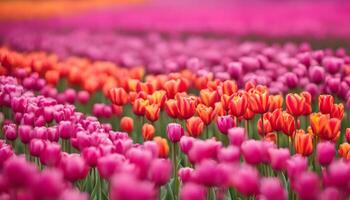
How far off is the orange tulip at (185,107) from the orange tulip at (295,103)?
522 millimetres

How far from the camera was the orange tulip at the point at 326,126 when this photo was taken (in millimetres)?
2660

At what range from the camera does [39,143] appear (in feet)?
8.17

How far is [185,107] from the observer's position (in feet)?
9.79

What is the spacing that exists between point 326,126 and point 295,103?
35 cm

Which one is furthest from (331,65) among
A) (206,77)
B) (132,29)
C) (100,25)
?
(100,25)

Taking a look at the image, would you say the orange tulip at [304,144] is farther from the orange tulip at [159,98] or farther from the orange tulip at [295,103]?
the orange tulip at [159,98]

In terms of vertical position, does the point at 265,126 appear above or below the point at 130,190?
below

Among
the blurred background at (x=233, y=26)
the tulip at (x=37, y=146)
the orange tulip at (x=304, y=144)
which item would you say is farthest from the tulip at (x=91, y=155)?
the blurred background at (x=233, y=26)

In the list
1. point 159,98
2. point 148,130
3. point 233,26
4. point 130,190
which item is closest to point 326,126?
point 148,130

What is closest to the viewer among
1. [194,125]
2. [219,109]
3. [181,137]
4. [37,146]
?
[37,146]

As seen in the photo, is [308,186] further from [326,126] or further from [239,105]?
[239,105]

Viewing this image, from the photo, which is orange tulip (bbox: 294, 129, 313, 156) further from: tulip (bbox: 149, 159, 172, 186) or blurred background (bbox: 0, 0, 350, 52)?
blurred background (bbox: 0, 0, 350, 52)

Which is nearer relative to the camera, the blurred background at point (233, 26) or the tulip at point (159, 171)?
the tulip at point (159, 171)

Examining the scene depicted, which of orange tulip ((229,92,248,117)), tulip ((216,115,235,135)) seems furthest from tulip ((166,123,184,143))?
orange tulip ((229,92,248,117))
